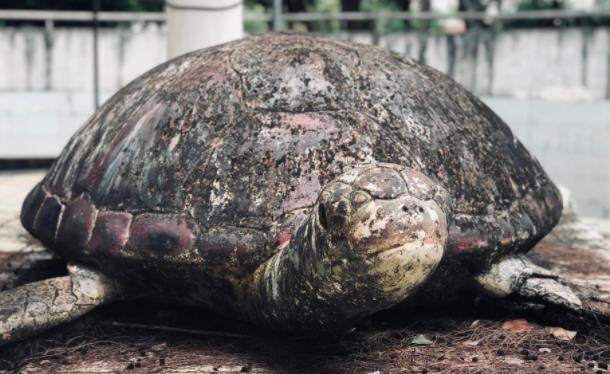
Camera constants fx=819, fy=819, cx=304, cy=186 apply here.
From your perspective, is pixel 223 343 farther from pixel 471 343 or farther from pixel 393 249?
pixel 393 249

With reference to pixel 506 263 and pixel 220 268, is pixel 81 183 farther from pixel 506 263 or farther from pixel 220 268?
pixel 506 263

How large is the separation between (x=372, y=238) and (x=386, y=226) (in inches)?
2.0

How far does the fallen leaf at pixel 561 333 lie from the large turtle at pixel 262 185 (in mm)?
107

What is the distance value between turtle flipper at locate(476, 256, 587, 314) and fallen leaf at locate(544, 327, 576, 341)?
92 mm

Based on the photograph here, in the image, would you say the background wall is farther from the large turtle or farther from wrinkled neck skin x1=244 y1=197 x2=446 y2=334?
wrinkled neck skin x1=244 y1=197 x2=446 y2=334

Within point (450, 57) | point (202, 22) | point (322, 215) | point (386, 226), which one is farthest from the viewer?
point (450, 57)

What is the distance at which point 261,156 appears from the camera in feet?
10.1

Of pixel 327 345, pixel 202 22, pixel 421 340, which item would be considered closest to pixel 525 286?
pixel 421 340

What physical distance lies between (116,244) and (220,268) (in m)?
0.44

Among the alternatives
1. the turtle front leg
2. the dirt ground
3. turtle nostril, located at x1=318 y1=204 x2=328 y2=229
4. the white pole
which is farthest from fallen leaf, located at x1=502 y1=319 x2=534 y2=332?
the white pole

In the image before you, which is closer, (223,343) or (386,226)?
(386,226)

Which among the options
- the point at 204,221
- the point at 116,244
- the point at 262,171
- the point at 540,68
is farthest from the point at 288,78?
the point at 540,68

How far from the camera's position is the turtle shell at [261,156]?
300 centimetres

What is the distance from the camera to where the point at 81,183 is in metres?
3.48
